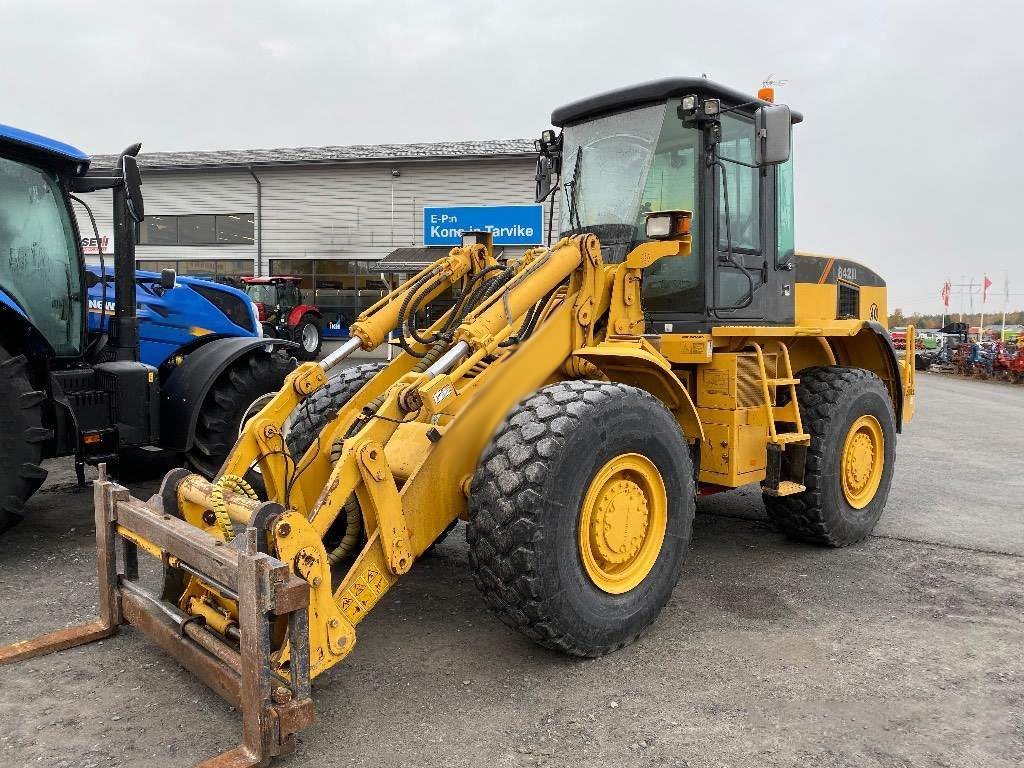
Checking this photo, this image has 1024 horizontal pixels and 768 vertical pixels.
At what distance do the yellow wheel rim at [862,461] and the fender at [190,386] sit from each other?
179 inches

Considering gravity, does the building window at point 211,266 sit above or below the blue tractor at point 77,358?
above

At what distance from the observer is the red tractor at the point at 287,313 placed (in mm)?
21234

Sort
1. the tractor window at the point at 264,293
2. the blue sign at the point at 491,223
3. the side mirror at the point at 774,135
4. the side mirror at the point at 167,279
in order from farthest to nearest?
the blue sign at the point at 491,223, the tractor window at the point at 264,293, the side mirror at the point at 167,279, the side mirror at the point at 774,135

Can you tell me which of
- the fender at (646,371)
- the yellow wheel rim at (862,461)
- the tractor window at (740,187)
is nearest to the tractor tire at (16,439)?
the fender at (646,371)

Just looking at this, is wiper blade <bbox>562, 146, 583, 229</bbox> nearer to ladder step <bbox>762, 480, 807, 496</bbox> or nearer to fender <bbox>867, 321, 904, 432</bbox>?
ladder step <bbox>762, 480, 807, 496</bbox>

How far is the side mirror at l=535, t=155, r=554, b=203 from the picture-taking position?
539 centimetres

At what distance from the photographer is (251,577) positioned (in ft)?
8.95

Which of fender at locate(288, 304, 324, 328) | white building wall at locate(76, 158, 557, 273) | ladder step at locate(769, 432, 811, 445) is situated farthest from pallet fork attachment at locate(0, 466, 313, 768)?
white building wall at locate(76, 158, 557, 273)

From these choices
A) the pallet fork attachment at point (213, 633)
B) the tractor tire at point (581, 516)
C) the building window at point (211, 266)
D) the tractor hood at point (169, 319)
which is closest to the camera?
the pallet fork attachment at point (213, 633)

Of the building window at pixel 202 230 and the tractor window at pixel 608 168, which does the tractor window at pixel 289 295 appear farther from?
the tractor window at pixel 608 168

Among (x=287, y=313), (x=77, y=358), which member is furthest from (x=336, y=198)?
(x=77, y=358)

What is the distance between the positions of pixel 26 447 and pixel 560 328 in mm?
3298

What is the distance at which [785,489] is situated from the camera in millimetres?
4969

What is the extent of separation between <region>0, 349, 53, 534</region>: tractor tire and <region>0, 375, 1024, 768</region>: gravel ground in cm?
Result: 43
